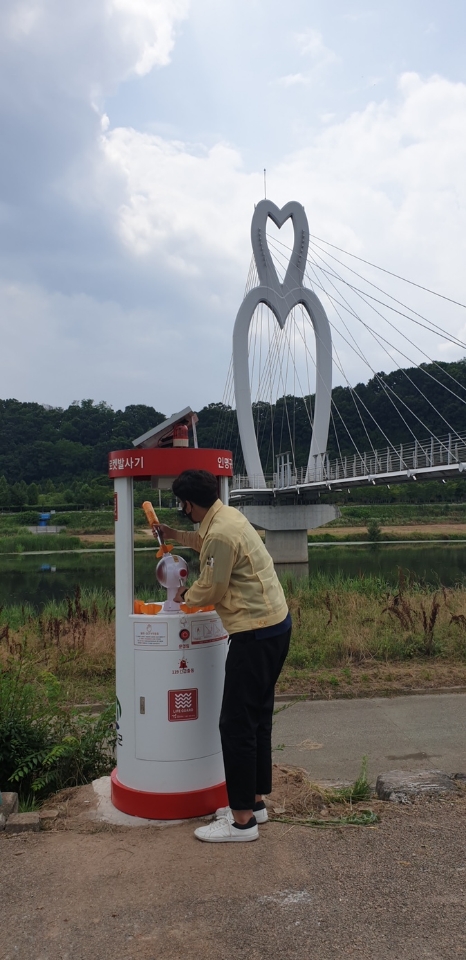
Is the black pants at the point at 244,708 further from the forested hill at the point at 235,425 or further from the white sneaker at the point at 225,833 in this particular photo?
the forested hill at the point at 235,425

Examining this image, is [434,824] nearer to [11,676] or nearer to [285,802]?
[285,802]

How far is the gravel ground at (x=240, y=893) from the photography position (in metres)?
2.20

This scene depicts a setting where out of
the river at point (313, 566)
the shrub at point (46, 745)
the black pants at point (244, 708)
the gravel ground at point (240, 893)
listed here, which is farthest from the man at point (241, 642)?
the river at point (313, 566)

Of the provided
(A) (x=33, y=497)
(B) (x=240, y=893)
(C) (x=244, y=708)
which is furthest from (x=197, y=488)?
(A) (x=33, y=497)

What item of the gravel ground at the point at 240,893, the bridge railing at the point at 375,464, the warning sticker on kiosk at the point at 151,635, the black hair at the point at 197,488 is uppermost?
the bridge railing at the point at 375,464

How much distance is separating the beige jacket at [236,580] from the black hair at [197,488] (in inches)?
3.6

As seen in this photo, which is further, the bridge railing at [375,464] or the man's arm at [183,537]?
the bridge railing at [375,464]

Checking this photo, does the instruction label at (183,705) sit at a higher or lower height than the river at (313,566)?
higher

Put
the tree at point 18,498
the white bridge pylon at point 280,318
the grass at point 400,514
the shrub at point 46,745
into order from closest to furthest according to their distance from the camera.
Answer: the shrub at point 46,745, the white bridge pylon at point 280,318, the grass at point 400,514, the tree at point 18,498

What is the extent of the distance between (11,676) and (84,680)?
173 centimetres

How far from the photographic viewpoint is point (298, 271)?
37.8 meters

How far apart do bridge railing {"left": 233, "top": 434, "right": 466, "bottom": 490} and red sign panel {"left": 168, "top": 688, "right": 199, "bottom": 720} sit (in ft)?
67.8

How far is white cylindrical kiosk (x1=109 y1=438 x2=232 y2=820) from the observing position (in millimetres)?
3254

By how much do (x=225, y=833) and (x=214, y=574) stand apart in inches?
40.8
